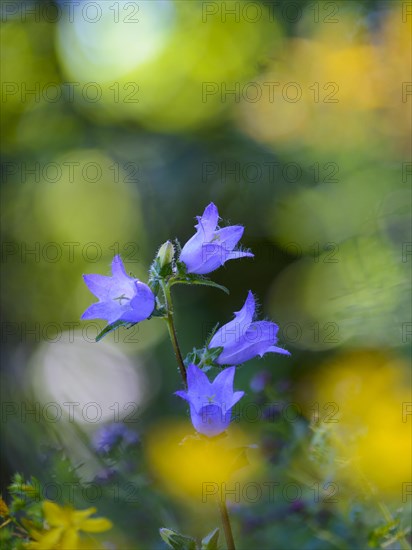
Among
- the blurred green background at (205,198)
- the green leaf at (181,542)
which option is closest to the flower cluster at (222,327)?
the green leaf at (181,542)

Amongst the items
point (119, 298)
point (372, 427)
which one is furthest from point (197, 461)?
point (372, 427)

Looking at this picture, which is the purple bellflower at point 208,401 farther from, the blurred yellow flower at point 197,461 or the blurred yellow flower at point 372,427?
the blurred yellow flower at point 372,427

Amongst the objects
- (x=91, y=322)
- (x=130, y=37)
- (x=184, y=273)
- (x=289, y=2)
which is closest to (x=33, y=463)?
(x=184, y=273)

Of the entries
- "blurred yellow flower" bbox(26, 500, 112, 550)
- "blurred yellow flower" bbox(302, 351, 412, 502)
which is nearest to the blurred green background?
"blurred yellow flower" bbox(302, 351, 412, 502)

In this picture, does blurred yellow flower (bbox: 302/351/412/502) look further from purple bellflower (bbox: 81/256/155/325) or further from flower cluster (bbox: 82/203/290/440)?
purple bellflower (bbox: 81/256/155/325)

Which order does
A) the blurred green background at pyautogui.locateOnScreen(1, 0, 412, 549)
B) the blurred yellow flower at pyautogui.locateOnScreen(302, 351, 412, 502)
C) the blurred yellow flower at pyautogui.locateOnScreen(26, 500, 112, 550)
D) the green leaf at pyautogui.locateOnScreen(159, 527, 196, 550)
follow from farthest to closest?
the blurred green background at pyautogui.locateOnScreen(1, 0, 412, 549) < the blurred yellow flower at pyautogui.locateOnScreen(302, 351, 412, 502) < the blurred yellow flower at pyautogui.locateOnScreen(26, 500, 112, 550) < the green leaf at pyautogui.locateOnScreen(159, 527, 196, 550)

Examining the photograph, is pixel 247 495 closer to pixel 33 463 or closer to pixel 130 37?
pixel 33 463
